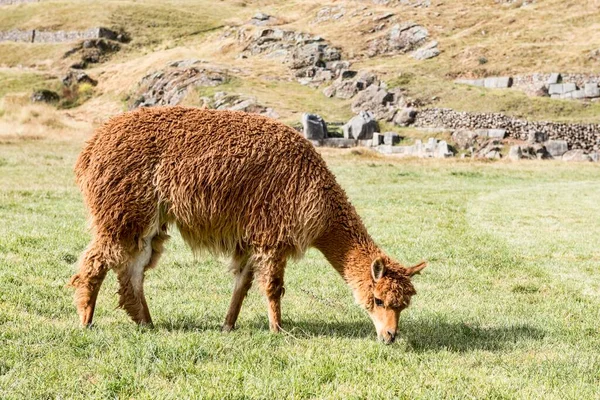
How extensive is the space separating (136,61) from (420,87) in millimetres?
40275

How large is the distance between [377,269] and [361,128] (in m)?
39.3

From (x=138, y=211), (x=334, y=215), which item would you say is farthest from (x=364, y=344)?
(x=138, y=211)

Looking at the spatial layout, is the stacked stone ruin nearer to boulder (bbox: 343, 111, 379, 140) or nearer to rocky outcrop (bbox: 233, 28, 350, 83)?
rocky outcrop (bbox: 233, 28, 350, 83)

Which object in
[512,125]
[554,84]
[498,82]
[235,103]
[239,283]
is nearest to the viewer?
[239,283]

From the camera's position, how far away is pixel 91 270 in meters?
6.72

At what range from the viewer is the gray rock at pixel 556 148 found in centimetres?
4320

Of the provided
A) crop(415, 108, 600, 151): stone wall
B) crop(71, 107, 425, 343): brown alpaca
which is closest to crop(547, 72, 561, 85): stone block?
crop(415, 108, 600, 151): stone wall

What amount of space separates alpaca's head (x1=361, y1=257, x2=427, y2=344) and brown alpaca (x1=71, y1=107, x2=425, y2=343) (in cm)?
1

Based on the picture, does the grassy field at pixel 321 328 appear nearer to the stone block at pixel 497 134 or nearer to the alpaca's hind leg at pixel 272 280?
the alpaca's hind leg at pixel 272 280

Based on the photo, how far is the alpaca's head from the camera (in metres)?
6.61

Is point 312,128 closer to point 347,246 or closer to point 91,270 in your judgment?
point 347,246

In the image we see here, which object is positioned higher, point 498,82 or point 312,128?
point 498,82

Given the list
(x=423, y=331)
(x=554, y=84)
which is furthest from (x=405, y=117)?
(x=423, y=331)

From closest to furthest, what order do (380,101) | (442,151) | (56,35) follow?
(442,151) → (380,101) → (56,35)
